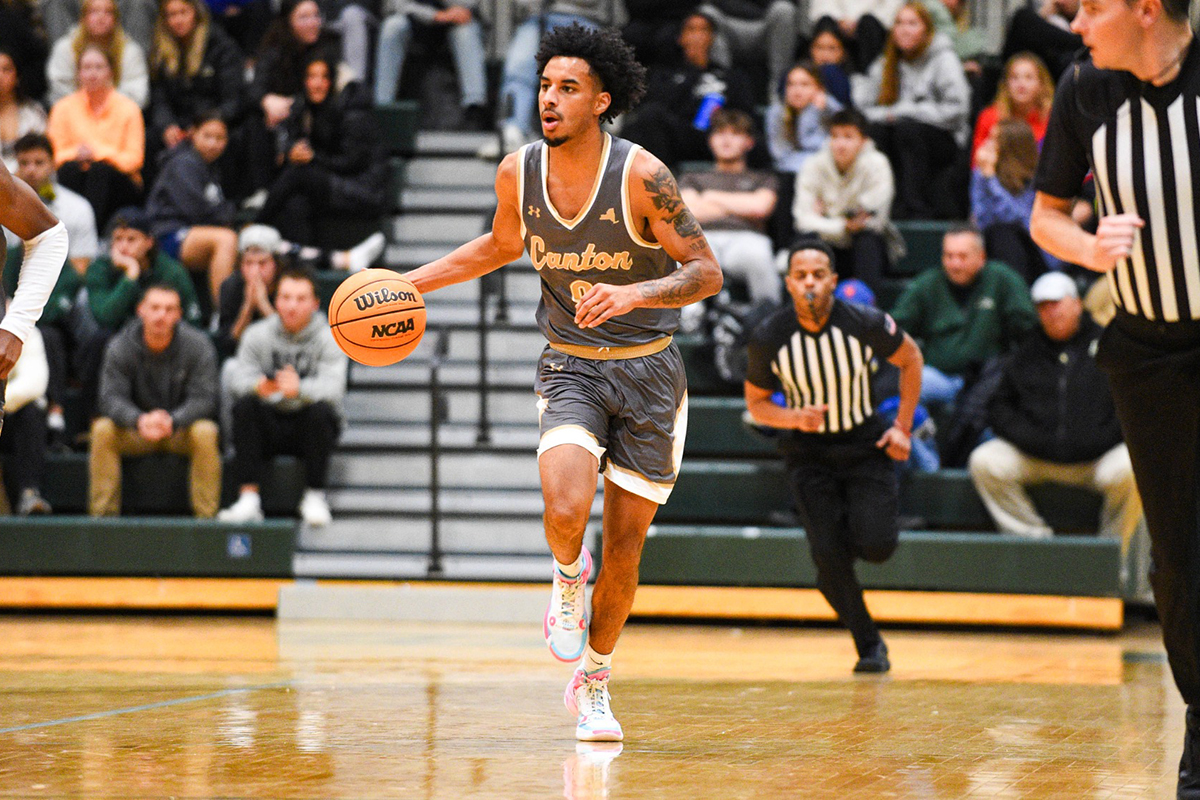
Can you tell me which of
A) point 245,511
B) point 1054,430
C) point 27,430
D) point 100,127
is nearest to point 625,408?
point 1054,430

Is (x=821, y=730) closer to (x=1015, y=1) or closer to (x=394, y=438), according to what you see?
(x=394, y=438)

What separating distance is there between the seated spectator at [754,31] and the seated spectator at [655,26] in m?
0.30

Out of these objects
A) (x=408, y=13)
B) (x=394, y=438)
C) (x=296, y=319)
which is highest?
(x=408, y=13)

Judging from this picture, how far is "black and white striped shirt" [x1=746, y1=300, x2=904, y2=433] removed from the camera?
22.9 ft

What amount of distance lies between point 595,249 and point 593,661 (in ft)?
4.18

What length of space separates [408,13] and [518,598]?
561cm

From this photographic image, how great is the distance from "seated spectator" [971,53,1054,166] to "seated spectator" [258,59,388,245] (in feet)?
14.3

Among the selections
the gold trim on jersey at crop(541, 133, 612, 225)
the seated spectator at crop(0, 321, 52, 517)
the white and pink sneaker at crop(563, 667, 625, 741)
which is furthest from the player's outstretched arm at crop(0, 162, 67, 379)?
the seated spectator at crop(0, 321, 52, 517)

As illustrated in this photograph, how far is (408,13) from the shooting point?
39.9ft

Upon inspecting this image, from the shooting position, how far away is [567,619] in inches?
177

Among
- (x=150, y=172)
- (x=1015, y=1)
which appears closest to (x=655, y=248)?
(x=150, y=172)

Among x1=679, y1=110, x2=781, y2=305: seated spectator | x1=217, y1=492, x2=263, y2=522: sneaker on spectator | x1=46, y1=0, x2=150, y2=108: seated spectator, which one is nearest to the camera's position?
x1=217, y1=492, x2=263, y2=522: sneaker on spectator

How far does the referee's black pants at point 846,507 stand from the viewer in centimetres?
685

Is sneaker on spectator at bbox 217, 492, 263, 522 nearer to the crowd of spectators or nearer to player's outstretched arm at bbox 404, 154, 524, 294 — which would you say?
the crowd of spectators
